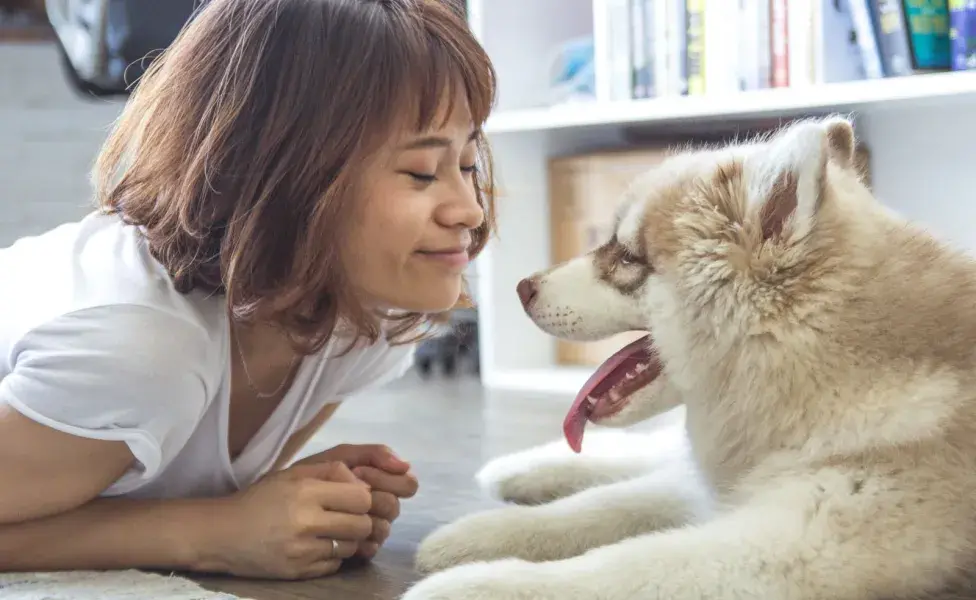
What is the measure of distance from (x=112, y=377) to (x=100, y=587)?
21 cm

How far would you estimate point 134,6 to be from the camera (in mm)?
2668

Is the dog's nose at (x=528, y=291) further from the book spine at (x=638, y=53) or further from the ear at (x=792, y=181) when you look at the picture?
the book spine at (x=638, y=53)

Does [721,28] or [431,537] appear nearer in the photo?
[431,537]

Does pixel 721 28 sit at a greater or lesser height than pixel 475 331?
greater

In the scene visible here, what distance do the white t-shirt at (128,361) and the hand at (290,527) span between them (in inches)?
3.9

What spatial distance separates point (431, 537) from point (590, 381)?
24cm

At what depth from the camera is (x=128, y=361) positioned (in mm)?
1021

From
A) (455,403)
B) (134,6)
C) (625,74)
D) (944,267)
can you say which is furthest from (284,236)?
(134,6)

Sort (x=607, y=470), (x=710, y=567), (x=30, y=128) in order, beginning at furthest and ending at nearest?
(x=30, y=128), (x=607, y=470), (x=710, y=567)

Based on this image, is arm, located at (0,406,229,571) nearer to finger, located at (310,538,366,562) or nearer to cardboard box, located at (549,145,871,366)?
finger, located at (310,538,366,562)

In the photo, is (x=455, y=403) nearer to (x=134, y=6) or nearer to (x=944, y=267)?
(x=134, y=6)

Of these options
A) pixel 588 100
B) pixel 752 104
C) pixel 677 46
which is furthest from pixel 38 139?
pixel 752 104

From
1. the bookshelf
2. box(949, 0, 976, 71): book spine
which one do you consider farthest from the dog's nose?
box(949, 0, 976, 71): book spine

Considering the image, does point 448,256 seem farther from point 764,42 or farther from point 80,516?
point 764,42
